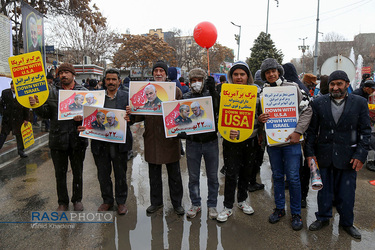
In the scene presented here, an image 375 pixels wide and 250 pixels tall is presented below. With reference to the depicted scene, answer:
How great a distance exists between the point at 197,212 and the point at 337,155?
6.64ft

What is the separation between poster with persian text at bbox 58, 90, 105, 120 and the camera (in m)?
3.54

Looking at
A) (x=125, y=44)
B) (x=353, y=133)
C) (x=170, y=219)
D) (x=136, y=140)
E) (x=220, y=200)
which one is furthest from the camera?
(x=125, y=44)

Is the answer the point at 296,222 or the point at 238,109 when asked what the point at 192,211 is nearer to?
the point at 296,222

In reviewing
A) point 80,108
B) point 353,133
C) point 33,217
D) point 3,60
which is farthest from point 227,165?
point 3,60

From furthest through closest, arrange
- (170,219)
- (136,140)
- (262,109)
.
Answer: (136,140)
(170,219)
(262,109)

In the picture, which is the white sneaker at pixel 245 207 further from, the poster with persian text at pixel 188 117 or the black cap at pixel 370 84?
the black cap at pixel 370 84

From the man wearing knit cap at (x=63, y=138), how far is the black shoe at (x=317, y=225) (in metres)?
3.25

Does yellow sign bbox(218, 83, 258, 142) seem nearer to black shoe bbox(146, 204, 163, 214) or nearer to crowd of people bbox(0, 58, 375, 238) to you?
crowd of people bbox(0, 58, 375, 238)

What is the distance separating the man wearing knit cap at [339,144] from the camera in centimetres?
302

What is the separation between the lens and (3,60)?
936 cm

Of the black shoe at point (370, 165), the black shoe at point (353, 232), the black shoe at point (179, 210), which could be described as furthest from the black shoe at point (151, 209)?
the black shoe at point (370, 165)

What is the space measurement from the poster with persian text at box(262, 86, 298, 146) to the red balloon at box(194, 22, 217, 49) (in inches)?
97.3

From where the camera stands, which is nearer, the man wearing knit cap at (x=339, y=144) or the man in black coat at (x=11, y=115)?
the man wearing knit cap at (x=339, y=144)

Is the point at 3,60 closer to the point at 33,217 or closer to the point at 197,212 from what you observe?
the point at 33,217
